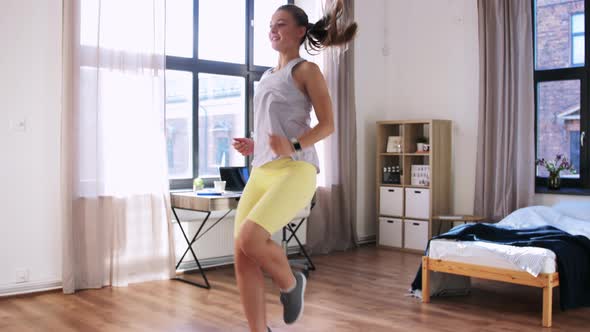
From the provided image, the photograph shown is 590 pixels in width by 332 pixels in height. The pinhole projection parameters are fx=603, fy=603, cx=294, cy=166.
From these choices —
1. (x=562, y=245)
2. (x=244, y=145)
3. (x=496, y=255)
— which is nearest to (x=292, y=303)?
(x=244, y=145)

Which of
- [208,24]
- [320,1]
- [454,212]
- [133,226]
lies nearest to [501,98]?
[454,212]

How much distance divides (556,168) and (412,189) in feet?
4.50

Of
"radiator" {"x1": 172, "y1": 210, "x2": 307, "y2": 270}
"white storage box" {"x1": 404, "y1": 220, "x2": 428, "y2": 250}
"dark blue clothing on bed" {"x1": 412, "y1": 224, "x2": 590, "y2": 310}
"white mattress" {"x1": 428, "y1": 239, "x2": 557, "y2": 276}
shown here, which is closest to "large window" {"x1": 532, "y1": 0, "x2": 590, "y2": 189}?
"white storage box" {"x1": 404, "y1": 220, "x2": 428, "y2": 250}

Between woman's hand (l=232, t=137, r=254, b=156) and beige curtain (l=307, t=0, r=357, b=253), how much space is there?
3555 millimetres

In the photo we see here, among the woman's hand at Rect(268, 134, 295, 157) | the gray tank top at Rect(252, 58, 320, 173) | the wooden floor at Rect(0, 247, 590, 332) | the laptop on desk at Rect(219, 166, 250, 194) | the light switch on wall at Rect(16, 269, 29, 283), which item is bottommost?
the wooden floor at Rect(0, 247, 590, 332)

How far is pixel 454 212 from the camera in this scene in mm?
6355

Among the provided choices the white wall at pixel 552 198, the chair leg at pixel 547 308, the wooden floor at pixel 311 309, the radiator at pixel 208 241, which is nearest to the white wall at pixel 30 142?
the wooden floor at pixel 311 309

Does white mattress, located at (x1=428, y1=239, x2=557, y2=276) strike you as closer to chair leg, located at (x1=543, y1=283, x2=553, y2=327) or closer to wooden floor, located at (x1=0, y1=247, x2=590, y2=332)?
chair leg, located at (x1=543, y1=283, x2=553, y2=327)

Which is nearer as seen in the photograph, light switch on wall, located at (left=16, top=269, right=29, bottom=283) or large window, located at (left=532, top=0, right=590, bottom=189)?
light switch on wall, located at (left=16, top=269, right=29, bottom=283)

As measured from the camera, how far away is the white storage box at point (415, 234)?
20.0ft

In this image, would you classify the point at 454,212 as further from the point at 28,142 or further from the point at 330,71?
the point at 28,142

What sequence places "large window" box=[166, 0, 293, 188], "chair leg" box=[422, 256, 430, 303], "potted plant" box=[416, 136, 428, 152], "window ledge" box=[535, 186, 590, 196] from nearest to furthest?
"chair leg" box=[422, 256, 430, 303], "large window" box=[166, 0, 293, 188], "window ledge" box=[535, 186, 590, 196], "potted plant" box=[416, 136, 428, 152]

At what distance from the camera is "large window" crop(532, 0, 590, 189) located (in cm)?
554

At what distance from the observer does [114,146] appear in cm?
454
